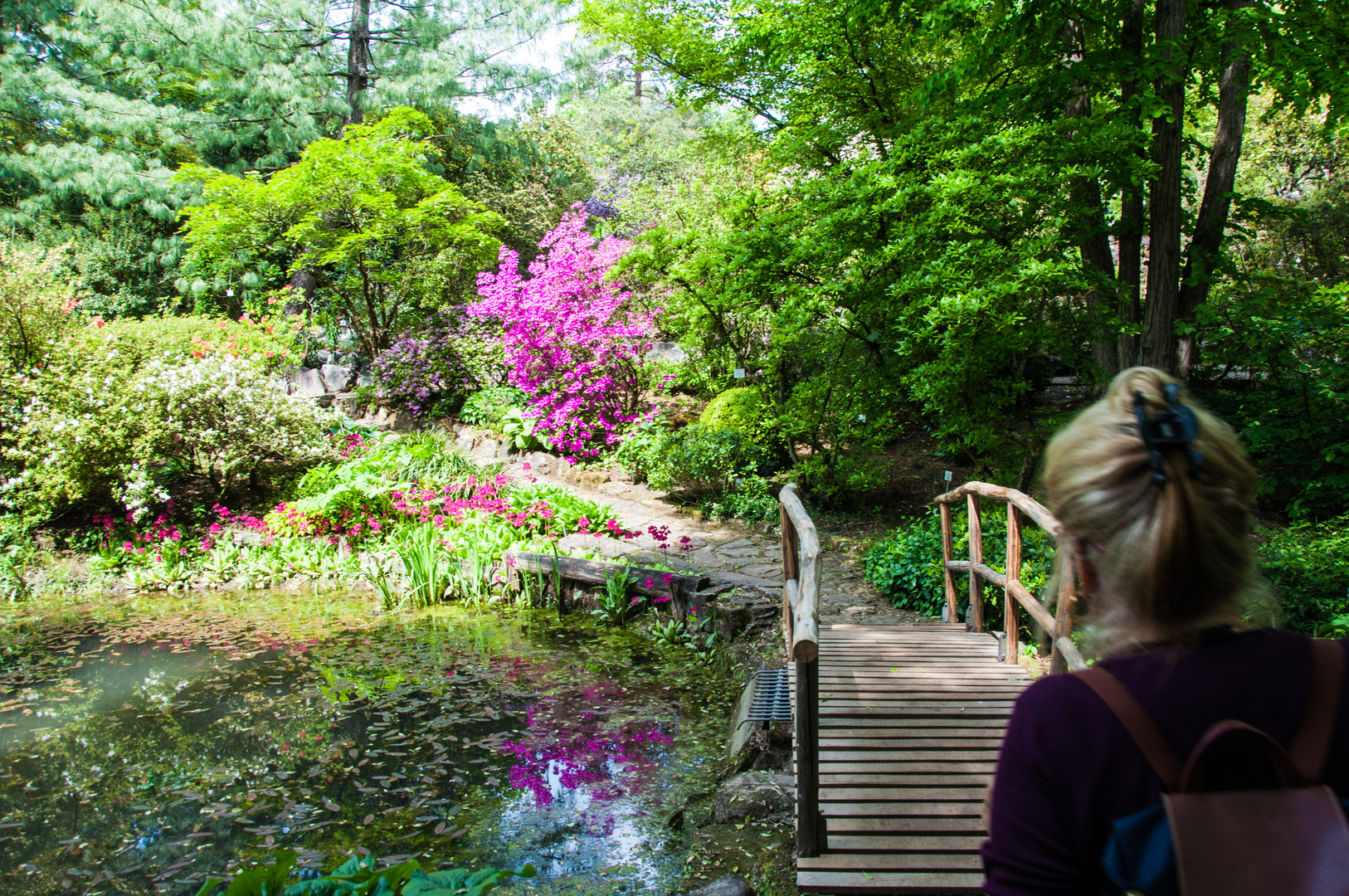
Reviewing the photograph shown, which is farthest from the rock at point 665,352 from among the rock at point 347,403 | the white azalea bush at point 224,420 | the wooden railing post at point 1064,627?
the wooden railing post at point 1064,627

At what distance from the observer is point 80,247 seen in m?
15.0

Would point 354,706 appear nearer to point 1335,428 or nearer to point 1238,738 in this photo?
point 1238,738

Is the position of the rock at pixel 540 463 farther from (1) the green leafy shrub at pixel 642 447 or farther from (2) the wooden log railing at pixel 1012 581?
(2) the wooden log railing at pixel 1012 581

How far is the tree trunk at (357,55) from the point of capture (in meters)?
15.2

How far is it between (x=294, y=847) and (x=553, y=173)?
17486mm

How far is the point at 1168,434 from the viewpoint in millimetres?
836

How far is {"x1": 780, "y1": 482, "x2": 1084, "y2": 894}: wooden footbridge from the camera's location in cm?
230

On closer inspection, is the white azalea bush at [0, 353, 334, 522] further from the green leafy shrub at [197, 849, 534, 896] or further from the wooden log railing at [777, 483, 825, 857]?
the wooden log railing at [777, 483, 825, 857]

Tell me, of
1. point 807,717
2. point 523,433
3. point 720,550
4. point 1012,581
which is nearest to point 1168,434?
point 807,717

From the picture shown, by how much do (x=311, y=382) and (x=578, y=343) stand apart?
651cm

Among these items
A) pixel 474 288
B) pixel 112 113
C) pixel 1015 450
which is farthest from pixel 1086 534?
pixel 112 113

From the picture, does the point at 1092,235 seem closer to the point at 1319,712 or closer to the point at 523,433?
the point at 1319,712

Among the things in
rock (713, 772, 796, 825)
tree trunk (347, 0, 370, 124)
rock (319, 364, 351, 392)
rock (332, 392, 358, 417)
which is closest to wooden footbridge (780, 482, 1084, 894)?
rock (713, 772, 796, 825)

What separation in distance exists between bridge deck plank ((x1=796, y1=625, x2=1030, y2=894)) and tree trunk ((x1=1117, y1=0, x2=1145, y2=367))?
3779 mm
